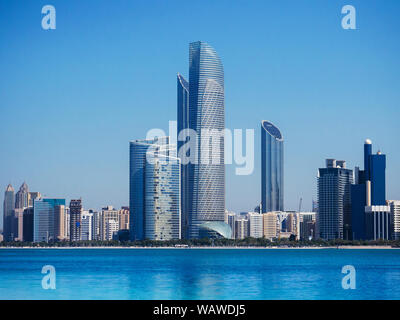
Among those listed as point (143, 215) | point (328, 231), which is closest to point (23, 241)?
point (143, 215)

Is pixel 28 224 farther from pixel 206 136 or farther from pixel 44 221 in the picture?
pixel 206 136

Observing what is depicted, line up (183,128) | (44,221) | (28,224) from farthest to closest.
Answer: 1. (28,224)
2. (44,221)
3. (183,128)

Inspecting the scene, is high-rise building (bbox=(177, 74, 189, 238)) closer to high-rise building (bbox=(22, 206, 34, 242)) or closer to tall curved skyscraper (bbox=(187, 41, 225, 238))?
tall curved skyscraper (bbox=(187, 41, 225, 238))

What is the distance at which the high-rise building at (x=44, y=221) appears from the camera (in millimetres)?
196875

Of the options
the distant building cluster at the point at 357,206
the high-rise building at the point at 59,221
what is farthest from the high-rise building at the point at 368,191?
the high-rise building at the point at 59,221

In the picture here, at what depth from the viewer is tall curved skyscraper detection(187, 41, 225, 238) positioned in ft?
554

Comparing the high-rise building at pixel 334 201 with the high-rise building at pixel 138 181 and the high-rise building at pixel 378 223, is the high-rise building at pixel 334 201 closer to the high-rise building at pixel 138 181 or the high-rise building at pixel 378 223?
the high-rise building at pixel 378 223

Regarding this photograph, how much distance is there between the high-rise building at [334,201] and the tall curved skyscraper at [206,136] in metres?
25.4

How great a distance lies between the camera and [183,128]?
184750mm

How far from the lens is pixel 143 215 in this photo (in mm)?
176375

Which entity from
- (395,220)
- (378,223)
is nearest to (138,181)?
(378,223)

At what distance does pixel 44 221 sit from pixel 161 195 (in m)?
40.6

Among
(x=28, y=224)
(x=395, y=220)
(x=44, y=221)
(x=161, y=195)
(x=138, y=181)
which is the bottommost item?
(x=28, y=224)

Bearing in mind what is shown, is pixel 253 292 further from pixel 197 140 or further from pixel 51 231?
pixel 51 231
